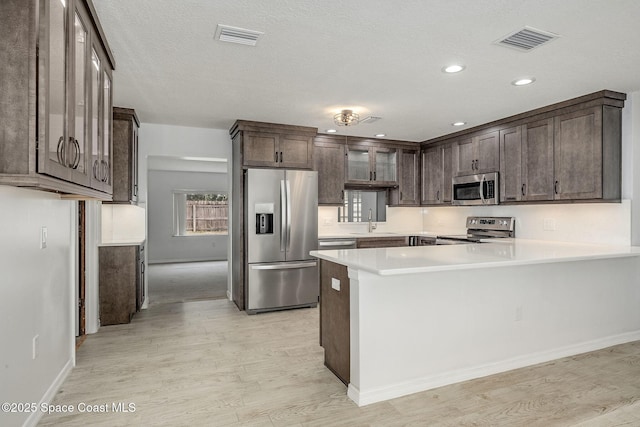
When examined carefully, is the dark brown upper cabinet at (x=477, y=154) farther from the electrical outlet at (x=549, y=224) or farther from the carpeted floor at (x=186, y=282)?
the carpeted floor at (x=186, y=282)

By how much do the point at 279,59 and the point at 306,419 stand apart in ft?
8.14

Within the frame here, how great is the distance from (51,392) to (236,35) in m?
2.65

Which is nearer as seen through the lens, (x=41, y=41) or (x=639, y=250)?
(x=41, y=41)

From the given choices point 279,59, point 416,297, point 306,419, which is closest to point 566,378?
point 416,297

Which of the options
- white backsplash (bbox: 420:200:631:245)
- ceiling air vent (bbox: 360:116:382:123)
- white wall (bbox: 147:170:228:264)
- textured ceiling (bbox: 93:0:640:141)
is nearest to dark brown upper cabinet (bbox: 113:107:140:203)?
textured ceiling (bbox: 93:0:640:141)

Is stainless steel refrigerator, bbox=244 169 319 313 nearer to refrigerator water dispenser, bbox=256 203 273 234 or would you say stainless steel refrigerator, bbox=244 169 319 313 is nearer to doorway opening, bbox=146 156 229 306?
refrigerator water dispenser, bbox=256 203 273 234

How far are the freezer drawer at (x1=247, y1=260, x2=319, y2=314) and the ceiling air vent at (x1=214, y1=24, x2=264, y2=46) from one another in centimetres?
280

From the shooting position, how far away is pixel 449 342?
108 inches

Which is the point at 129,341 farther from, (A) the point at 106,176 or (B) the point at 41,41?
(B) the point at 41,41

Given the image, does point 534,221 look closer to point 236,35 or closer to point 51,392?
point 236,35

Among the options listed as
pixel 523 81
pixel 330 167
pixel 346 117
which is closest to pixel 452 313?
pixel 523 81

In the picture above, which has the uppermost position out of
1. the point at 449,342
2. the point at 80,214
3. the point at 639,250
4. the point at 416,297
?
the point at 80,214

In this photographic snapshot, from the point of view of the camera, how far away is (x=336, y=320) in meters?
2.82

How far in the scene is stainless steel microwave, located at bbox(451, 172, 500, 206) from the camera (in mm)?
4805
